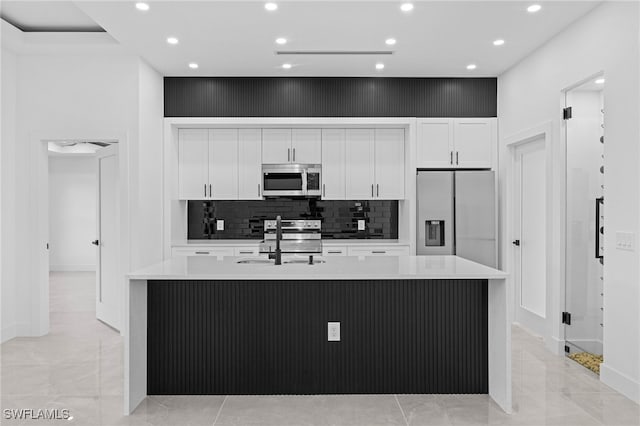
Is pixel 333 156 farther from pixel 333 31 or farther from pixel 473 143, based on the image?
pixel 333 31

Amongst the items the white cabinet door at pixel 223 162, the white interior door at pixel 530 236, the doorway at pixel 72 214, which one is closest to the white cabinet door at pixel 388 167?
the white interior door at pixel 530 236

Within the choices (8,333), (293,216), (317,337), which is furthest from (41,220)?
(317,337)

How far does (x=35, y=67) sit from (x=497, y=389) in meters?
5.26

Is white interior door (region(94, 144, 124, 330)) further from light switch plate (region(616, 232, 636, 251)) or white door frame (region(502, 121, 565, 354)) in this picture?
light switch plate (region(616, 232, 636, 251))

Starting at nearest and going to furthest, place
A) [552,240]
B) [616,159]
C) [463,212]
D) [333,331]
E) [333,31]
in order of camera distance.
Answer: [333,331]
[616,159]
[333,31]
[552,240]
[463,212]

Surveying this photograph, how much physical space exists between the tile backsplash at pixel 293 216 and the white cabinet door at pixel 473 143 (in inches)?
41.6

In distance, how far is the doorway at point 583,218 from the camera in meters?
4.11

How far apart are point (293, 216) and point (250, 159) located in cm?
96

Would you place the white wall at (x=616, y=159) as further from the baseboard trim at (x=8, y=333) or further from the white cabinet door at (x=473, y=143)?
the baseboard trim at (x=8, y=333)

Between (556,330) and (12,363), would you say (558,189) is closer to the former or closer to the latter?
(556,330)

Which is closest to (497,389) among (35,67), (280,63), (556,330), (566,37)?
(556,330)

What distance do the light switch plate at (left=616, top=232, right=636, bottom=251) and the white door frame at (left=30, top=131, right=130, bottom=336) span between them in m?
4.39

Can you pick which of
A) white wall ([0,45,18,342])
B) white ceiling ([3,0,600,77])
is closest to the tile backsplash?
white ceiling ([3,0,600,77])

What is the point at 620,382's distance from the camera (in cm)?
328
